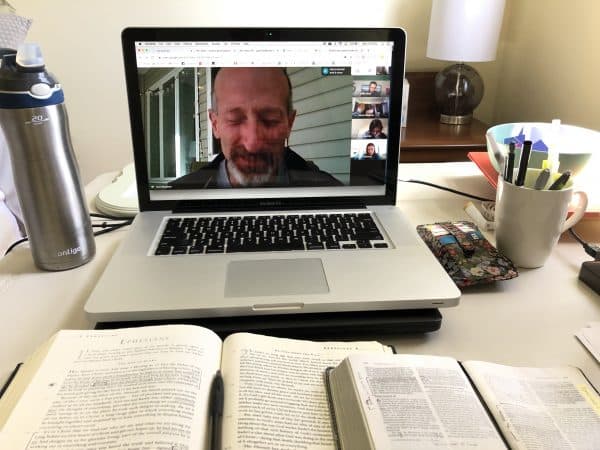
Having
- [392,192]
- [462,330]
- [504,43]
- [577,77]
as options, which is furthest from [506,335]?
[504,43]

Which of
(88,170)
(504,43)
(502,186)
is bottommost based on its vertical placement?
(88,170)

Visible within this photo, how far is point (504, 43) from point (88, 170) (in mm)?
1826

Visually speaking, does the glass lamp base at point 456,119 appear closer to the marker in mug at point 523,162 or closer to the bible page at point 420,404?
the marker in mug at point 523,162

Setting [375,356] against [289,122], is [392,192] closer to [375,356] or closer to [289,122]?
[289,122]

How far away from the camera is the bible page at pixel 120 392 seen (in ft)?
1.31

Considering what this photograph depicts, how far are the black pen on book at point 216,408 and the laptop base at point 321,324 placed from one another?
89 mm

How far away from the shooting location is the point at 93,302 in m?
0.55

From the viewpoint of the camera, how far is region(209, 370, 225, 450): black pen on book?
15.9 inches

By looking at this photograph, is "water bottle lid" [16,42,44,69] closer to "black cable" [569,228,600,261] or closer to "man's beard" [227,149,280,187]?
"man's beard" [227,149,280,187]

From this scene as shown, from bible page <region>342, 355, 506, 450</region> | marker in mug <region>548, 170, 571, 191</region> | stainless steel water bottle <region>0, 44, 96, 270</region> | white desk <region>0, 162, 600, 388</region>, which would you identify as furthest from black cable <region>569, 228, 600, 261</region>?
stainless steel water bottle <region>0, 44, 96, 270</region>

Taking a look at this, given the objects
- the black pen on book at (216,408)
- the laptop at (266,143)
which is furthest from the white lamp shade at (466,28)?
the black pen on book at (216,408)

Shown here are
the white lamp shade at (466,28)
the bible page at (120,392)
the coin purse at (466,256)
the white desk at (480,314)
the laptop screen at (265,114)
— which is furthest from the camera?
the white lamp shade at (466,28)

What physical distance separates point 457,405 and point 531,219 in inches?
13.5

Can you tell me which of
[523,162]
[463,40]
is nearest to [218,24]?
[463,40]
